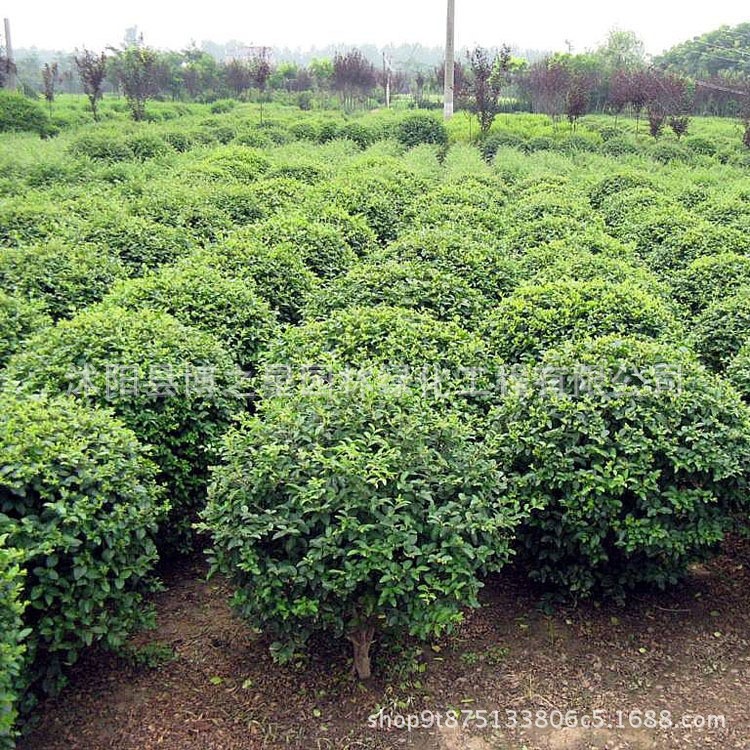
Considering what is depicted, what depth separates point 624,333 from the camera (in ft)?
15.6

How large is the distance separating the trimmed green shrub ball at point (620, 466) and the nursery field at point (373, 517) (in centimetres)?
2

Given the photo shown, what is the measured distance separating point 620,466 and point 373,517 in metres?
1.19

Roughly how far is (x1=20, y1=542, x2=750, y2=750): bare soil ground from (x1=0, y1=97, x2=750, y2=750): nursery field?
0.01 m

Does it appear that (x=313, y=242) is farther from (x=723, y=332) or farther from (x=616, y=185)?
(x=616, y=185)

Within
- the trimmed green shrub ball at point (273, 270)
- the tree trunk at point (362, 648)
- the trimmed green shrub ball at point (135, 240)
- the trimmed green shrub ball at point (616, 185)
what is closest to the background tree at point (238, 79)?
the trimmed green shrub ball at point (616, 185)

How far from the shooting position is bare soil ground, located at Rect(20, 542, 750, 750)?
3.06 m

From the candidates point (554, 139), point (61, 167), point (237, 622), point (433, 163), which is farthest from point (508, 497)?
point (554, 139)

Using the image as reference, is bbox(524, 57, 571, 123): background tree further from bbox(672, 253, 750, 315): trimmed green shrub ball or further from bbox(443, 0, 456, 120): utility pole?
bbox(672, 253, 750, 315): trimmed green shrub ball

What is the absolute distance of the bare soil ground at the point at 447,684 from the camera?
306 centimetres

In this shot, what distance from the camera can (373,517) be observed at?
2.95m

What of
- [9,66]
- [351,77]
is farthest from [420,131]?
[9,66]

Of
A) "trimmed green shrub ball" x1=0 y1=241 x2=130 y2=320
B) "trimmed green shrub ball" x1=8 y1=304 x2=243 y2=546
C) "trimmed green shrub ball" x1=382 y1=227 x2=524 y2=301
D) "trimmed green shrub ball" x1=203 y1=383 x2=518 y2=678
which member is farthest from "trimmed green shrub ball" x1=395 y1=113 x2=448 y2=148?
"trimmed green shrub ball" x1=203 y1=383 x2=518 y2=678

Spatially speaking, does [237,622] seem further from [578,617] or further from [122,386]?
[578,617]

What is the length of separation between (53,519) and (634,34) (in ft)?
214
